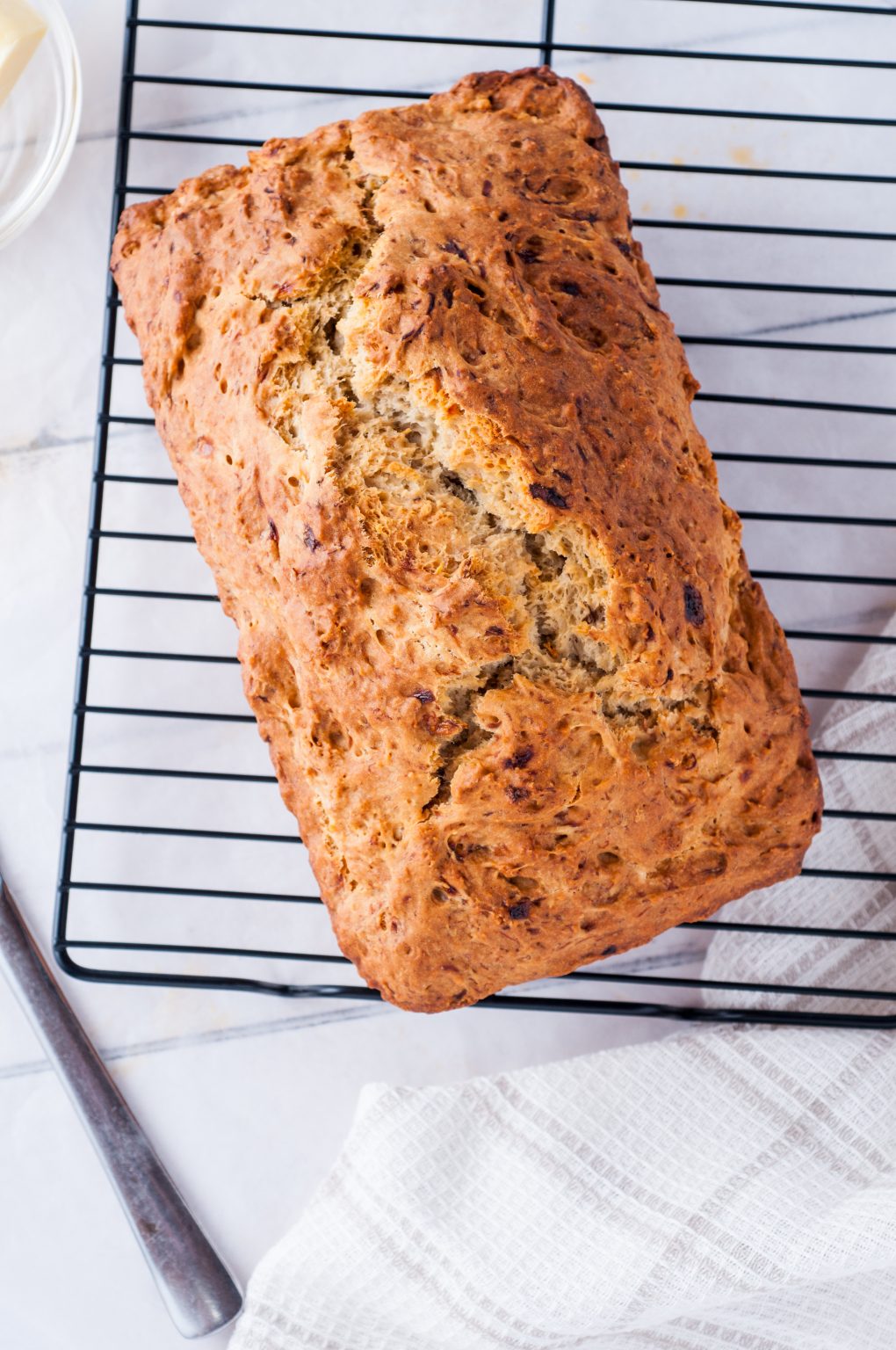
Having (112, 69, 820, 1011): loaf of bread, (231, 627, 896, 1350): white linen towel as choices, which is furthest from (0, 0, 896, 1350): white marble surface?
(112, 69, 820, 1011): loaf of bread

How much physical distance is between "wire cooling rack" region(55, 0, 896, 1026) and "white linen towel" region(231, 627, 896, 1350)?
0.18m

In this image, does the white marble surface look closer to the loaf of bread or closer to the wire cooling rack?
the wire cooling rack

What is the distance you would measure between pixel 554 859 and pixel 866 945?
933 mm

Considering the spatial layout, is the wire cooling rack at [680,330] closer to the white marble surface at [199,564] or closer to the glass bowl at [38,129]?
the white marble surface at [199,564]

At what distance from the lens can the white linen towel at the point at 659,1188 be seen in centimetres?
220

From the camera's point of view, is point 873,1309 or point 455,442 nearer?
point 455,442

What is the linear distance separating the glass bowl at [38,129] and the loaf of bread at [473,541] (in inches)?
23.8

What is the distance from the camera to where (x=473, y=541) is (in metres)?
1.74

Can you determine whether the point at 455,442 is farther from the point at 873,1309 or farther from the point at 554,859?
the point at 873,1309

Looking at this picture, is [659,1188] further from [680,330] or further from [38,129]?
[38,129]

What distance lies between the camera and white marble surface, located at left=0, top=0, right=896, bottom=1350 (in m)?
2.50

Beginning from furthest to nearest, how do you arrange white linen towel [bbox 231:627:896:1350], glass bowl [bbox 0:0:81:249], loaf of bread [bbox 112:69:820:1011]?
glass bowl [bbox 0:0:81:249]
white linen towel [bbox 231:627:896:1350]
loaf of bread [bbox 112:69:820:1011]

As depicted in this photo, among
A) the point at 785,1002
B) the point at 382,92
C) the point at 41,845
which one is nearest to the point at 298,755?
the point at 41,845

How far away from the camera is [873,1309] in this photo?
87.7 inches
